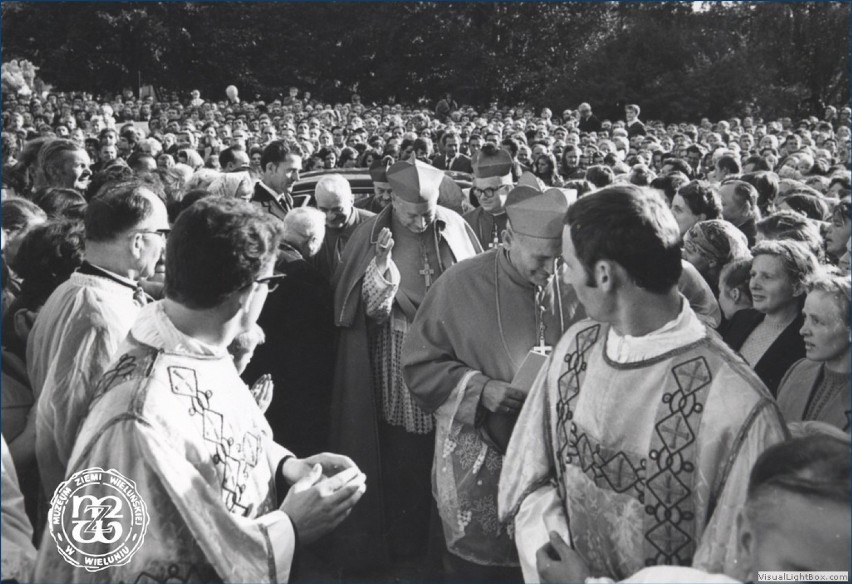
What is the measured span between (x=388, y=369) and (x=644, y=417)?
2738mm

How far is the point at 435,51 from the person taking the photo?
37.8 meters

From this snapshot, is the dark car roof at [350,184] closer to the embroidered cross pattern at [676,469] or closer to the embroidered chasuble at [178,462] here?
the embroidered chasuble at [178,462]

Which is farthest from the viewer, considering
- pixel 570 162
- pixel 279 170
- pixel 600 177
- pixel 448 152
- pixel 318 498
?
pixel 448 152

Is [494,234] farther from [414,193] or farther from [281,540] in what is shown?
[281,540]

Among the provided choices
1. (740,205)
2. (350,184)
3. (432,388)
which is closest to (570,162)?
(350,184)

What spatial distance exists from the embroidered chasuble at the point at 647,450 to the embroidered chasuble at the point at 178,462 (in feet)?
2.48

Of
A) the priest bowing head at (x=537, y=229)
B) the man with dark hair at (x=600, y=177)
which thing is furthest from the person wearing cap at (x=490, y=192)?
the priest bowing head at (x=537, y=229)

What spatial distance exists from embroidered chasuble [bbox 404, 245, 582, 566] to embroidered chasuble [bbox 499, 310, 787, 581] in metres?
1.14

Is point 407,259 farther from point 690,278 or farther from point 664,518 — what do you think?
point 664,518

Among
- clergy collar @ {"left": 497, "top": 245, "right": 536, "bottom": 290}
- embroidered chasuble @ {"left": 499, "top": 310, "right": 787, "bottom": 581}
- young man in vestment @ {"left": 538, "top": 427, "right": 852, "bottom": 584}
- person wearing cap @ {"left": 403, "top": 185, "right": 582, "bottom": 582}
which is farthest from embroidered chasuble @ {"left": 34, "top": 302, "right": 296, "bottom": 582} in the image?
clergy collar @ {"left": 497, "top": 245, "right": 536, "bottom": 290}

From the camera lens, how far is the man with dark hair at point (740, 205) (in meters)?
6.61

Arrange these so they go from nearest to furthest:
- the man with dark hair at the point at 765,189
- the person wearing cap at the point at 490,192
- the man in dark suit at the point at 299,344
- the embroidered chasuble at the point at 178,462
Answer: the embroidered chasuble at the point at 178,462
the man in dark suit at the point at 299,344
the person wearing cap at the point at 490,192
the man with dark hair at the point at 765,189

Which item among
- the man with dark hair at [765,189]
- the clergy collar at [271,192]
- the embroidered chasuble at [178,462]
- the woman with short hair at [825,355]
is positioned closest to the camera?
the embroidered chasuble at [178,462]

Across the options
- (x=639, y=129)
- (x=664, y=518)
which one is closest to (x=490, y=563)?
(x=664, y=518)
